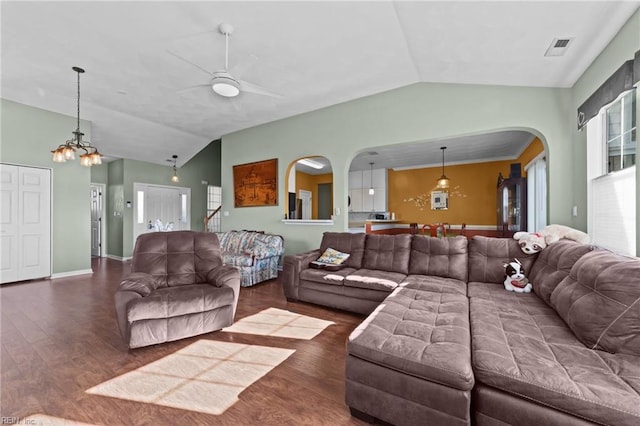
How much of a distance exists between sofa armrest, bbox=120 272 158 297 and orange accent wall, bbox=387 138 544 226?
278 inches

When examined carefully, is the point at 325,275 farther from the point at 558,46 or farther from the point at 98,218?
the point at 98,218

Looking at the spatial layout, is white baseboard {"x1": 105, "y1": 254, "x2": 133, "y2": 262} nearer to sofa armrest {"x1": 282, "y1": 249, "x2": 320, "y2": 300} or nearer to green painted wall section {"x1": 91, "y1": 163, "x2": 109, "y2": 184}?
green painted wall section {"x1": 91, "y1": 163, "x2": 109, "y2": 184}

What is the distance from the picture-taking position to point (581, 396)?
1161 mm

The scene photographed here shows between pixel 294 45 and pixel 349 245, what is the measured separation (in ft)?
8.63

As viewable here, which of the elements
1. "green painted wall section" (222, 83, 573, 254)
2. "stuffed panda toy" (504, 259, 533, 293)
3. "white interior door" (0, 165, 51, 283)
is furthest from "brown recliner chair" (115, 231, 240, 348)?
"white interior door" (0, 165, 51, 283)

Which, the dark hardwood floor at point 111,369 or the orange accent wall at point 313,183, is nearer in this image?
the dark hardwood floor at point 111,369

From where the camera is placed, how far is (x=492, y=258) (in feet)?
10.0

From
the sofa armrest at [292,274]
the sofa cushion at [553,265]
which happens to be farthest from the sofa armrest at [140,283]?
the sofa cushion at [553,265]

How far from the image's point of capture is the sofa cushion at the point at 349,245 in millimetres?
3814

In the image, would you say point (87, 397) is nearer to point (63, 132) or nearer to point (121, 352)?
point (121, 352)

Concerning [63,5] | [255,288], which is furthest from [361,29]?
[255,288]

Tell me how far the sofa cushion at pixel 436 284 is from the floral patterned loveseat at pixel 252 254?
2.57 meters

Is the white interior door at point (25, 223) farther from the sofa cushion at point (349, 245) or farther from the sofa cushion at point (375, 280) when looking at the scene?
the sofa cushion at point (375, 280)

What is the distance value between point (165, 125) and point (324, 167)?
451 cm
